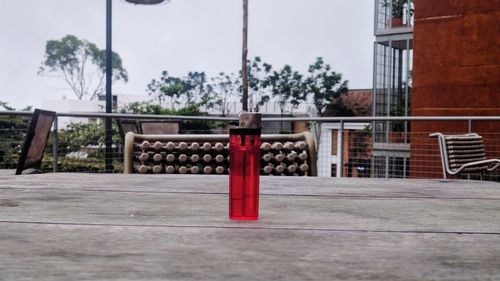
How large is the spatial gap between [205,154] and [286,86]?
24.4 metres

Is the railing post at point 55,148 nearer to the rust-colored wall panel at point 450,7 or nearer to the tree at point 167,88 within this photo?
the rust-colored wall panel at point 450,7

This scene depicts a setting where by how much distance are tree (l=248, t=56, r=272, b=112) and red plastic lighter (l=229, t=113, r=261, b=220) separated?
80.0ft

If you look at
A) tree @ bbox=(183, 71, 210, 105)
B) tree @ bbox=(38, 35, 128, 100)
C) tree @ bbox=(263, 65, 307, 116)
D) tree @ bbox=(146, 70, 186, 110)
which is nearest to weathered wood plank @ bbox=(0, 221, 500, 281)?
tree @ bbox=(263, 65, 307, 116)

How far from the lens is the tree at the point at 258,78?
2567 cm

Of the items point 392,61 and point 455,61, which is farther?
point 392,61

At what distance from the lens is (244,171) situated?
0.86 metres

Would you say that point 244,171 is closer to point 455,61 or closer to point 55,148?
point 55,148

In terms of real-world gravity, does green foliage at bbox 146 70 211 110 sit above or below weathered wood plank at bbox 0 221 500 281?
above

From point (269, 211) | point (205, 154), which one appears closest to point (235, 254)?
point (269, 211)

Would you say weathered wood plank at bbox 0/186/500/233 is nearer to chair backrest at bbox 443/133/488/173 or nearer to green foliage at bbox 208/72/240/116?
chair backrest at bbox 443/133/488/173

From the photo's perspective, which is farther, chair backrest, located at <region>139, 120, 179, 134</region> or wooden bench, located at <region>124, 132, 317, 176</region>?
chair backrest, located at <region>139, 120, 179, 134</region>

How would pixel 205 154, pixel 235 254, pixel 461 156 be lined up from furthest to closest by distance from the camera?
pixel 461 156
pixel 205 154
pixel 235 254

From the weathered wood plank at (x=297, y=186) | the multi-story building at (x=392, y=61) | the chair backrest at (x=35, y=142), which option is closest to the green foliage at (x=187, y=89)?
the multi-story building at (x=392, y=61)

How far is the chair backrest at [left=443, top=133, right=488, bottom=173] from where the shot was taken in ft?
9.29
